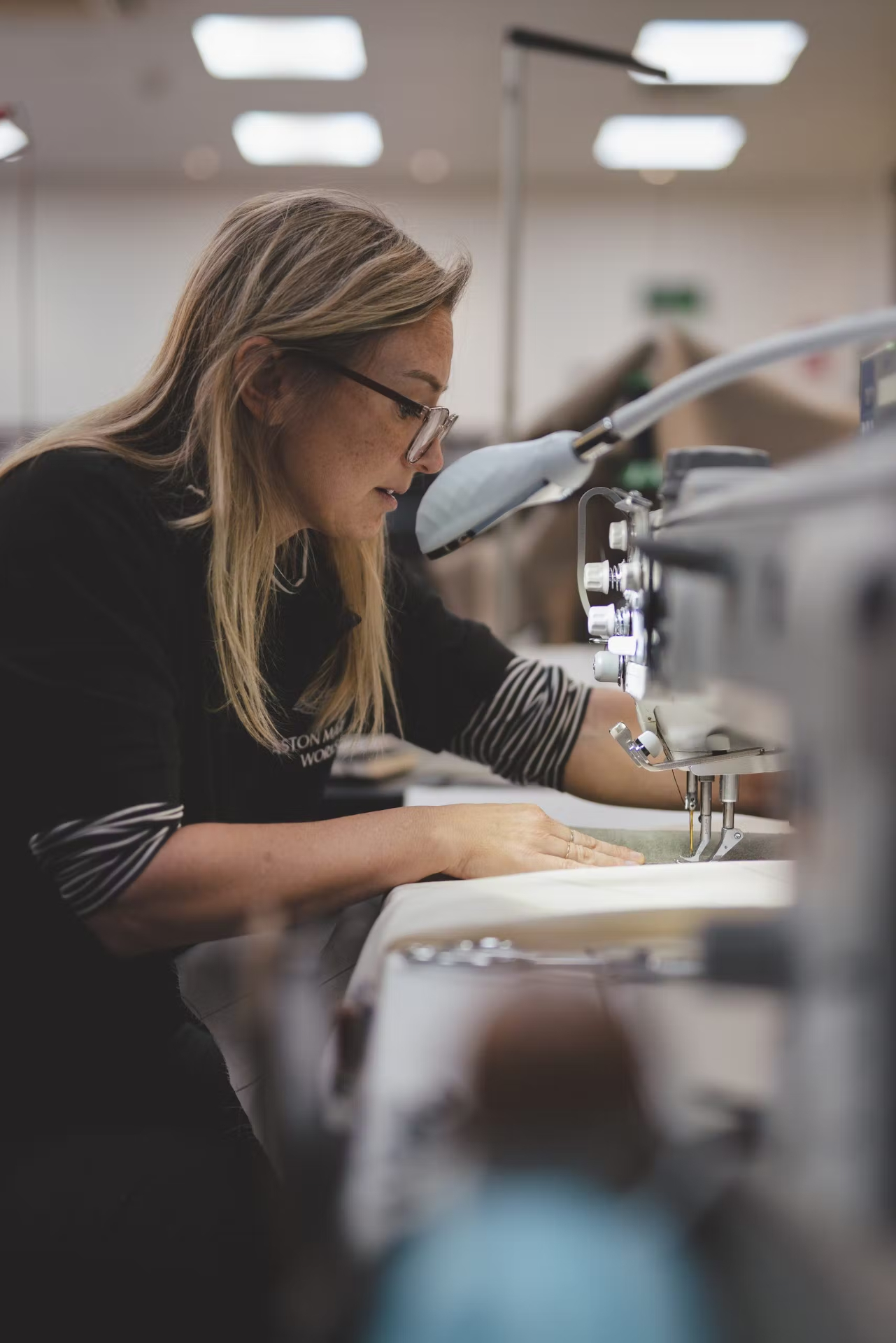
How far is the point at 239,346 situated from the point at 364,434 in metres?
0.13

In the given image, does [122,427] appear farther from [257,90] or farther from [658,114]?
[658,114]

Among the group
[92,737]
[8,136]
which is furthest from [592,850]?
[8,136]

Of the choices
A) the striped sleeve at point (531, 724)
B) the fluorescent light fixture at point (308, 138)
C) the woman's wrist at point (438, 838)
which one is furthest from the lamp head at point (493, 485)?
the fluorescent light fixture at point (308, 138)

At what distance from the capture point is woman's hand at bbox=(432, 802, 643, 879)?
756 mm

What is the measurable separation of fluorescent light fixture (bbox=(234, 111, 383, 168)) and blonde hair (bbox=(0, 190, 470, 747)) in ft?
12.3

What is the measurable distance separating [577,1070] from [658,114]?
4.51 m

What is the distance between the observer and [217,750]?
934mm

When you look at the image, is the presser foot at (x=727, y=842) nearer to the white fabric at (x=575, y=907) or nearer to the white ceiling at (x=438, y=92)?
the white fabric at (x=575, y=907)

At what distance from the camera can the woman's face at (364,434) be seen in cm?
92

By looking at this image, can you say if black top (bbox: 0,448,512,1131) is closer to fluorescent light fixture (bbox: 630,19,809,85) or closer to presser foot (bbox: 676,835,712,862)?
presser foot (bbox: 676,835,712,862)

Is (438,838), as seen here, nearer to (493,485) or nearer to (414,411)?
(493,485)

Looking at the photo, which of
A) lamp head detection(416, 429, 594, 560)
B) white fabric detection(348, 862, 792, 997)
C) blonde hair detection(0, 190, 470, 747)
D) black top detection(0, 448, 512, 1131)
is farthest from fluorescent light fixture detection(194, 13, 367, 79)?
white fabric detection(348, 862, 792, 997)

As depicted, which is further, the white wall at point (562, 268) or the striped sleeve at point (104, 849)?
the white wall at point (562, 268)

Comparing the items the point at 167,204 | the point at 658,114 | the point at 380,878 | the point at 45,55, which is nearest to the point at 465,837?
the point at 380,878
